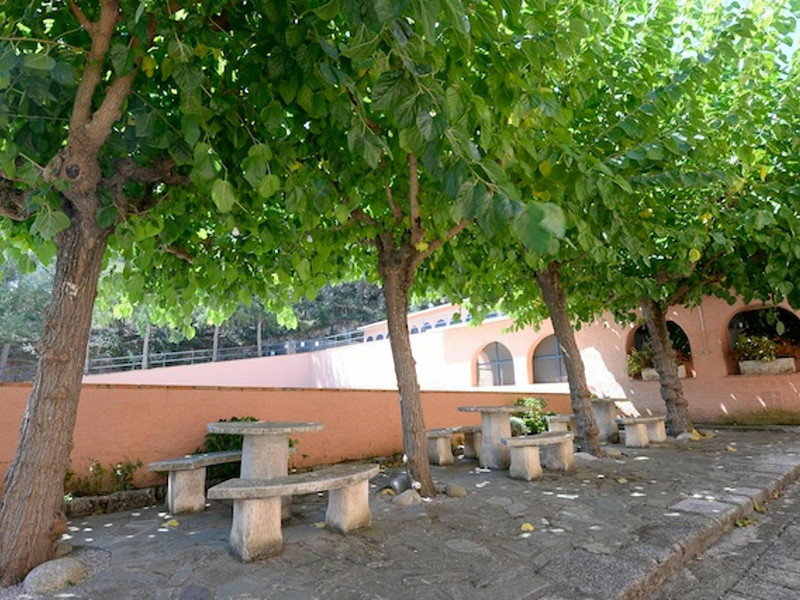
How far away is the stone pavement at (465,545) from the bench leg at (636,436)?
2362 millimetres

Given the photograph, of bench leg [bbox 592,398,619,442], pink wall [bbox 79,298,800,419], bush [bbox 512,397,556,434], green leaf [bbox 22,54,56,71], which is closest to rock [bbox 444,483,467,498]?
bush [bbox 512,397,556,434]

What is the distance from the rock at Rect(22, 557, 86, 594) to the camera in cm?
248

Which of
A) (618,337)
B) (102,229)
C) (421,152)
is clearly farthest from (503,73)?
(618,337)

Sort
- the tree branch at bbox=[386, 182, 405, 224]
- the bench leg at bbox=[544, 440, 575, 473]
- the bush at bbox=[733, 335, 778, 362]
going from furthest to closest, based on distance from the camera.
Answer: the bush at bbox=[733, 335, 778, 362]
the bench leg at bbox=[544, 440, 575, 473]
the tree branch at bbox=[386, 182, 405, 224]

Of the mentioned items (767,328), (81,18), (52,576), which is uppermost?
(81,18)

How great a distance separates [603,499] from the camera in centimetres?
422

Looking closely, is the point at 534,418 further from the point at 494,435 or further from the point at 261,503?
the point at 261,503

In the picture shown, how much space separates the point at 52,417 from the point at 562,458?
4915 millimetres

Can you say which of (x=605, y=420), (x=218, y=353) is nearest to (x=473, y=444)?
(x=605, y=420)

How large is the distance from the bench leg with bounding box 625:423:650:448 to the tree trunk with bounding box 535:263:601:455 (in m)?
1.14

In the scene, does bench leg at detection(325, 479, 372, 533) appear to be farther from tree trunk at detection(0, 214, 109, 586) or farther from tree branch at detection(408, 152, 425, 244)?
tree branch at detection(408, 152, 425, 244)

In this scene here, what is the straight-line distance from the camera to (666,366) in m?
8.23

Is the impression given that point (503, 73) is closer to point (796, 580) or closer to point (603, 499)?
point (796, 580)

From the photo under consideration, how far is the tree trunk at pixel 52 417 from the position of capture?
269 centimetres
